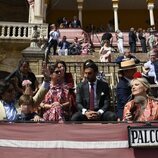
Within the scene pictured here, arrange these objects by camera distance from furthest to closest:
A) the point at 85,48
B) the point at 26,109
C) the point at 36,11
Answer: the point at 36,11
the point at 85,48
the point at 26,109

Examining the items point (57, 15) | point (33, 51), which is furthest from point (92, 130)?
point (57, 15)

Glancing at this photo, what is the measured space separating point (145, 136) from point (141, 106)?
71 centimetres

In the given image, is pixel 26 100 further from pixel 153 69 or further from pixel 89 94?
pixel 153 69

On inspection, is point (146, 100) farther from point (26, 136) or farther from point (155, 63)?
point (155, 63)

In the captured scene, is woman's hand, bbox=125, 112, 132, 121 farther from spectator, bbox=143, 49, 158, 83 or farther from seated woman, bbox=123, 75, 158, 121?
spectator, bbox=143, 49, 158, 83

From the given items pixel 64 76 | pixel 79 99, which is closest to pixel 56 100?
pixel 79 99

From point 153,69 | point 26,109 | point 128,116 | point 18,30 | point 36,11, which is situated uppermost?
point 36,11

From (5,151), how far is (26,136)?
322 mm

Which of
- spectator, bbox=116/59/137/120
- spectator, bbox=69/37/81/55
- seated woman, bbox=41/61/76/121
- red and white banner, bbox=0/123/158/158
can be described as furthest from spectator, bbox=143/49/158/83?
spectator, bbox=69/37/81/55

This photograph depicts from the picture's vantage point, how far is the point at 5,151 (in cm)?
529

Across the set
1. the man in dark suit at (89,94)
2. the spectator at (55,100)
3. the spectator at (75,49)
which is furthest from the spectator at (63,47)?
the man in dark suit at (89,94)


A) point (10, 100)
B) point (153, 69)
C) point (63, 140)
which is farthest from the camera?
point (153, 69)

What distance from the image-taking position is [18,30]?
2145 centimetres

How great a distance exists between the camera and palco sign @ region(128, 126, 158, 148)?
16.6 feet
